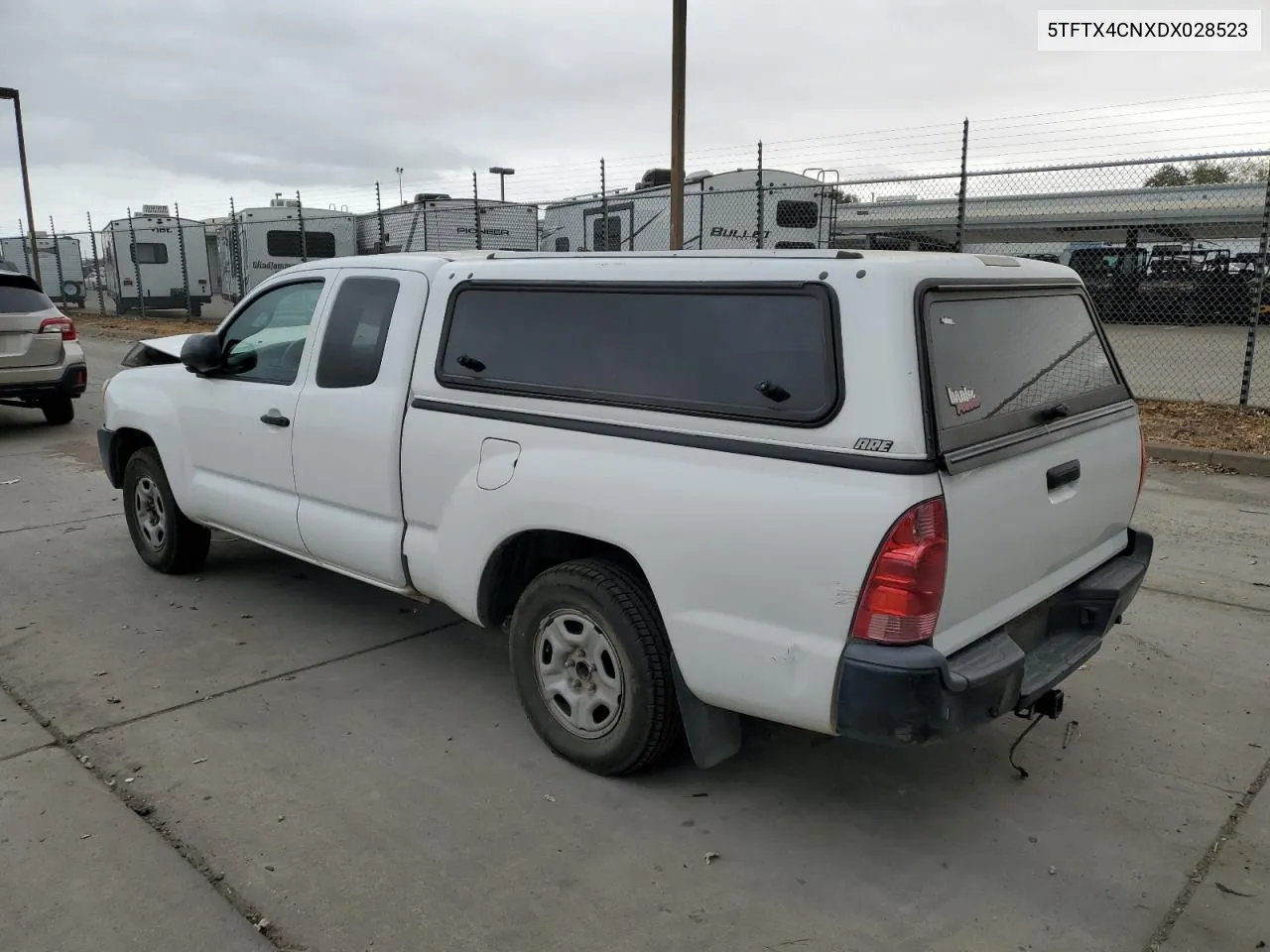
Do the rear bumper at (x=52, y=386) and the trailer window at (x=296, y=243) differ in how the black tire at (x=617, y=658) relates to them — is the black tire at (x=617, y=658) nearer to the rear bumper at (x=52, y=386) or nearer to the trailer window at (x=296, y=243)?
the rear bumper at (x=52, y=386)

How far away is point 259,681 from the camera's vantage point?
170 inches

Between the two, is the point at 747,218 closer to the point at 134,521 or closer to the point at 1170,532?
the point at 1170,532

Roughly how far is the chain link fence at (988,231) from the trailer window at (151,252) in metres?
0.50

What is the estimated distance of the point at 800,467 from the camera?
2775mm

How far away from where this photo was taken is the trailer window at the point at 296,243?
24.8m

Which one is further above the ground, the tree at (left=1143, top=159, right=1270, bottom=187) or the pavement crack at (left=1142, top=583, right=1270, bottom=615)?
the tree at (left=1143, top=159, right=1270, bottom=187)

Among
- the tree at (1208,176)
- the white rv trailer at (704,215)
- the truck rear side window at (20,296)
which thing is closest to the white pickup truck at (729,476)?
the truck rear side window at (20,296)

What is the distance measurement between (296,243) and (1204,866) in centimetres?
2545

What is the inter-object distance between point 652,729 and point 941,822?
3.29 ft

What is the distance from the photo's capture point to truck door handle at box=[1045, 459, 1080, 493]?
313 centimetres

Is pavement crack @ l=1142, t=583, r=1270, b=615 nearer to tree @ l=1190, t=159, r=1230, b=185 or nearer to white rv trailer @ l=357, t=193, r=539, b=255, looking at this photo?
tree @ l=1190, t=159, r=1230, b=185

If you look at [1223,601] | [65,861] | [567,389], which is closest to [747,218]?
[1223,601]

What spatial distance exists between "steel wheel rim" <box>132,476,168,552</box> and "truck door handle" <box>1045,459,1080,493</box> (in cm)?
470

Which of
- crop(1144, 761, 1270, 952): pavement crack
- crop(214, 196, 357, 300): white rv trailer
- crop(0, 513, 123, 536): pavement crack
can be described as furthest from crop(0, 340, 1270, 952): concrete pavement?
crop(214, 196, 357, 300): white rv trailer
